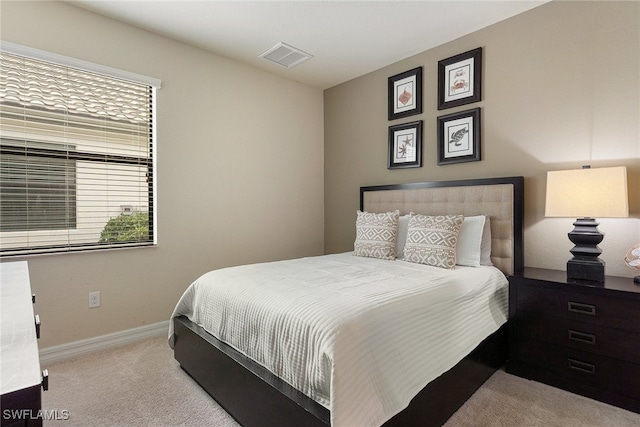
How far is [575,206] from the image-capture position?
6.74ft

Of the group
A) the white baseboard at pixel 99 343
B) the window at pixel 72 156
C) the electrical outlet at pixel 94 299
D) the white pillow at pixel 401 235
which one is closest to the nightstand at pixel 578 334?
the white pillow at pixel 401 235

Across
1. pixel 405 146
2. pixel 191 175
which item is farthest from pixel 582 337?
pixel 191 175

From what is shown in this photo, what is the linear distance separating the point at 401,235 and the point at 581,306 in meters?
1.35

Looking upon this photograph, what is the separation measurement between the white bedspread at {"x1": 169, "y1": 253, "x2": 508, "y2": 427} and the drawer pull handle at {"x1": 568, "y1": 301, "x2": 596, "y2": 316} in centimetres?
41

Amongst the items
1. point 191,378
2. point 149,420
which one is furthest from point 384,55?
point 149,420

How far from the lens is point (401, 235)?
9.70 feet

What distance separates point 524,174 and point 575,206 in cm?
64

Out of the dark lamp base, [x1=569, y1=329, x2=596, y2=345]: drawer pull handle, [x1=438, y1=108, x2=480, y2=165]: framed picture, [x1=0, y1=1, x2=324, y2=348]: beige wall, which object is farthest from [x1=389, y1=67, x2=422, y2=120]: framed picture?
[x1=569, y1=329, x2=596, y2=345]: drawer pull handle

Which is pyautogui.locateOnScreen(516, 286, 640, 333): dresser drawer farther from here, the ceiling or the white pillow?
the ceiling

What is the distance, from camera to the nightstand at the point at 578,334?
5.96 ft

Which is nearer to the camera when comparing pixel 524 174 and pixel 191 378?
pixel 191 378

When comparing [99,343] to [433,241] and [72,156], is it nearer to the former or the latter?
[72,156]

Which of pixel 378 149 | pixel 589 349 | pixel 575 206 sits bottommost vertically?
pixel 589 349

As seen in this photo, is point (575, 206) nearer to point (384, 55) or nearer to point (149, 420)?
point (384, 55)
